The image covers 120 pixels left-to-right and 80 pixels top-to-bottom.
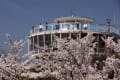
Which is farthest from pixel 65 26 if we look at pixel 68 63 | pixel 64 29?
pixel 68 63

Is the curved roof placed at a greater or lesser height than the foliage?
greater

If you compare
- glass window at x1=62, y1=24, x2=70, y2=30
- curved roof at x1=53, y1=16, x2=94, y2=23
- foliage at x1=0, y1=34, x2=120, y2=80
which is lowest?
foliage at x1=0, y1=34, x2=120, y2=80

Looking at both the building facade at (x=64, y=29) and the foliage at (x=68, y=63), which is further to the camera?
the building facade at (x=64, y=29)

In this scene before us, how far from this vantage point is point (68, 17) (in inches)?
1774

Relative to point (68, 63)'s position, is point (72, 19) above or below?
above

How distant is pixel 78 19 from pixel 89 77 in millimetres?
32455

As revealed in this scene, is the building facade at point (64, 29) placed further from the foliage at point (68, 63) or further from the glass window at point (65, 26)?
the foliage at point (68, 63)

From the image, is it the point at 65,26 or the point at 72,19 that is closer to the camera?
the point at 65,26

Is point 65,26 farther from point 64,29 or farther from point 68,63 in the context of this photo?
point 68,63

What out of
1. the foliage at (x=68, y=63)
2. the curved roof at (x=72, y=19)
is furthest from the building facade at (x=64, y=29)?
the foliage at (x=68, y=63)

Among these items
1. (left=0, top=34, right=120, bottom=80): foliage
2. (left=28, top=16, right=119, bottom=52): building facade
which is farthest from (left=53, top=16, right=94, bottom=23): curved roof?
(left=0, top=34, right=120, bottom=80): foliage

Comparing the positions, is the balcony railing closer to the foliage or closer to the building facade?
the building facade

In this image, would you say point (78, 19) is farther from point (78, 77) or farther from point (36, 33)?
point (78, 77)

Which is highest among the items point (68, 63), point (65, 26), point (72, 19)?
point (72, 19)
